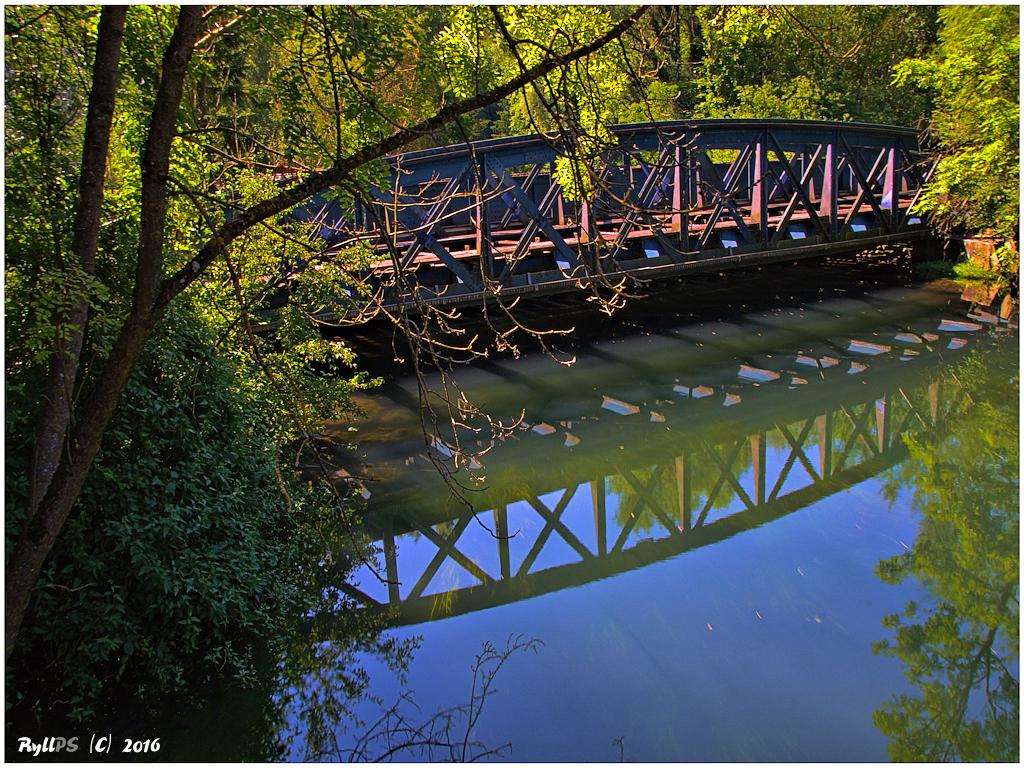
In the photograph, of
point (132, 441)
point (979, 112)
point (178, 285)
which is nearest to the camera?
point (178, 285)

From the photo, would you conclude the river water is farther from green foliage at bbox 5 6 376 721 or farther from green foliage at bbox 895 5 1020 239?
green foliage at bbox 895 5 1020 239

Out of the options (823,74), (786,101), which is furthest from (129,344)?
(823,74)

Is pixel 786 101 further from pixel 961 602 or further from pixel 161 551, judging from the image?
A: pixel 161 551

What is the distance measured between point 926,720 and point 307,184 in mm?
4565

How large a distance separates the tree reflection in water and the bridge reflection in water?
2.18 ft

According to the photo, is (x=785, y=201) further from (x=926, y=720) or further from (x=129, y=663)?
(x=129, y=663)

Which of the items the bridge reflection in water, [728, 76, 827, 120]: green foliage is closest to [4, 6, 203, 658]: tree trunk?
the bridge reflection in water

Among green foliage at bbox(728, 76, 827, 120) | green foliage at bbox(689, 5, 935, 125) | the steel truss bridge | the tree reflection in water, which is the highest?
green foliage at bbox(689, 5, 935, 125)

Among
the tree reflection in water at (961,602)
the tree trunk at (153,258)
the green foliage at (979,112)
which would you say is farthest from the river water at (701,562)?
the green foliage at (979,112)

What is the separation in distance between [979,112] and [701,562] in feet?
35.5

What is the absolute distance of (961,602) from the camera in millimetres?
6367

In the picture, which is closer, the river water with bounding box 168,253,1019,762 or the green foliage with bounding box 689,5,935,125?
the river water with bounding box 168,253,1019,762

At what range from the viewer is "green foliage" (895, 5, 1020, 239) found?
13.5 meters

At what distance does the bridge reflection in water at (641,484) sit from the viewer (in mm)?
7098
